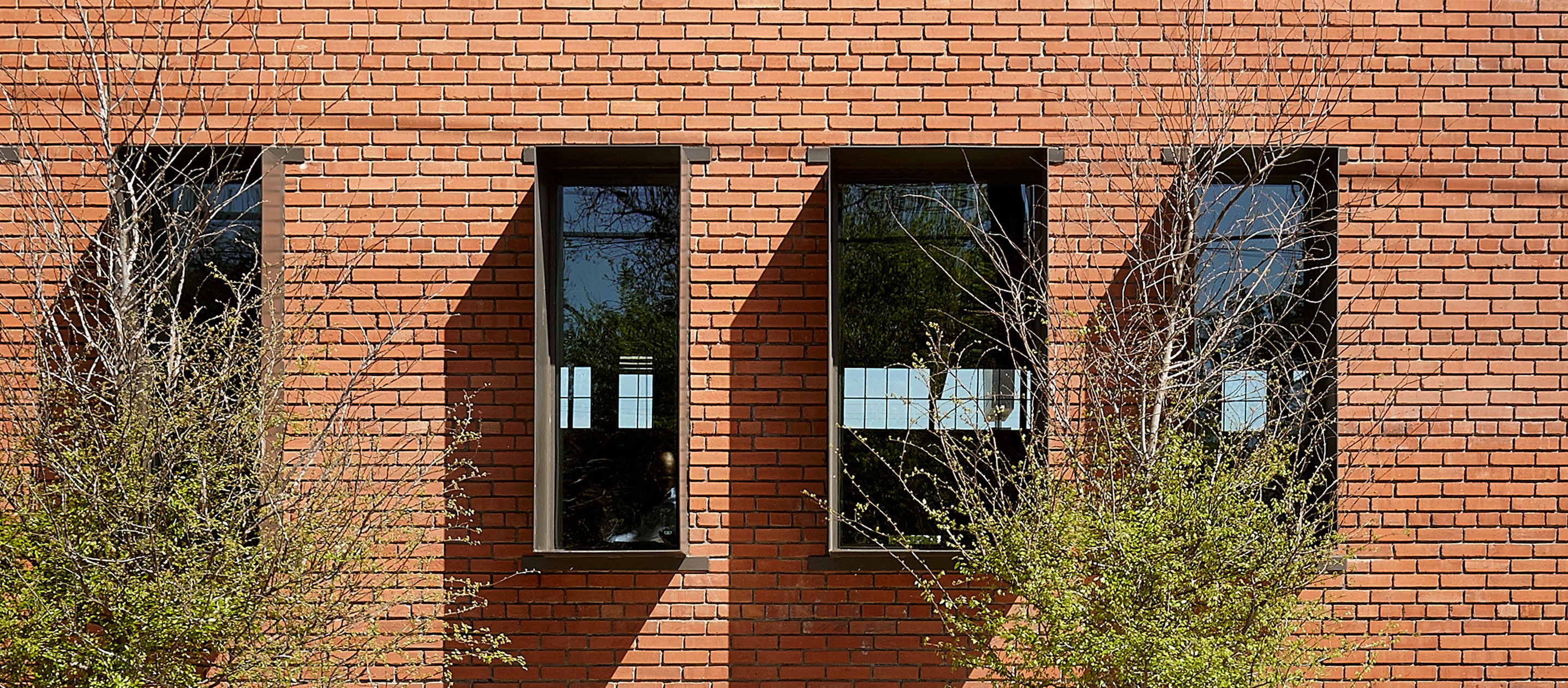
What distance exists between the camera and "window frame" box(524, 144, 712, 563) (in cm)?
488

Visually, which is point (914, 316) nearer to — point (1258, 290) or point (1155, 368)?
point (1155, 368)

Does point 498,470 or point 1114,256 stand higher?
point 1114,256

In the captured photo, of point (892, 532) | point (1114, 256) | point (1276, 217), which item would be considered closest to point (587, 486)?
point (892, 532)

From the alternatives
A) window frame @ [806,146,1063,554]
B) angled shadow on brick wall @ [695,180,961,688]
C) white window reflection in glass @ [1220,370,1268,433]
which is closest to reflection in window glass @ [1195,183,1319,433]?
white window reflection in glass @ [1220,370,1268,433]

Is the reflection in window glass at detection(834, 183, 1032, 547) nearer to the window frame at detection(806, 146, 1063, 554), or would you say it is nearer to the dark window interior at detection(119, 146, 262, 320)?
the window frame at detection(806, 146, 1063, 554)

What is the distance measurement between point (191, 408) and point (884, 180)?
326 centimetres

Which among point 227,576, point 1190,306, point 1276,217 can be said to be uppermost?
point 1276,217

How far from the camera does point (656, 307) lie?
5.33m

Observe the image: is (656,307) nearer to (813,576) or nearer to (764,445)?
(764,445)

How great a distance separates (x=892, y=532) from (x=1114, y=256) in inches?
68.3

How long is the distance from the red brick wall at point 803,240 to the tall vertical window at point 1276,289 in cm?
15

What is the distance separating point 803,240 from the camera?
5234 mm

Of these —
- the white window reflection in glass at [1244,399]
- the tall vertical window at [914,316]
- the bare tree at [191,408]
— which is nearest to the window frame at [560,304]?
the bare tree at [191,408]

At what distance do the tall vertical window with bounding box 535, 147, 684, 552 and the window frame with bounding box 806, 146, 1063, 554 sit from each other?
757 millimetres
